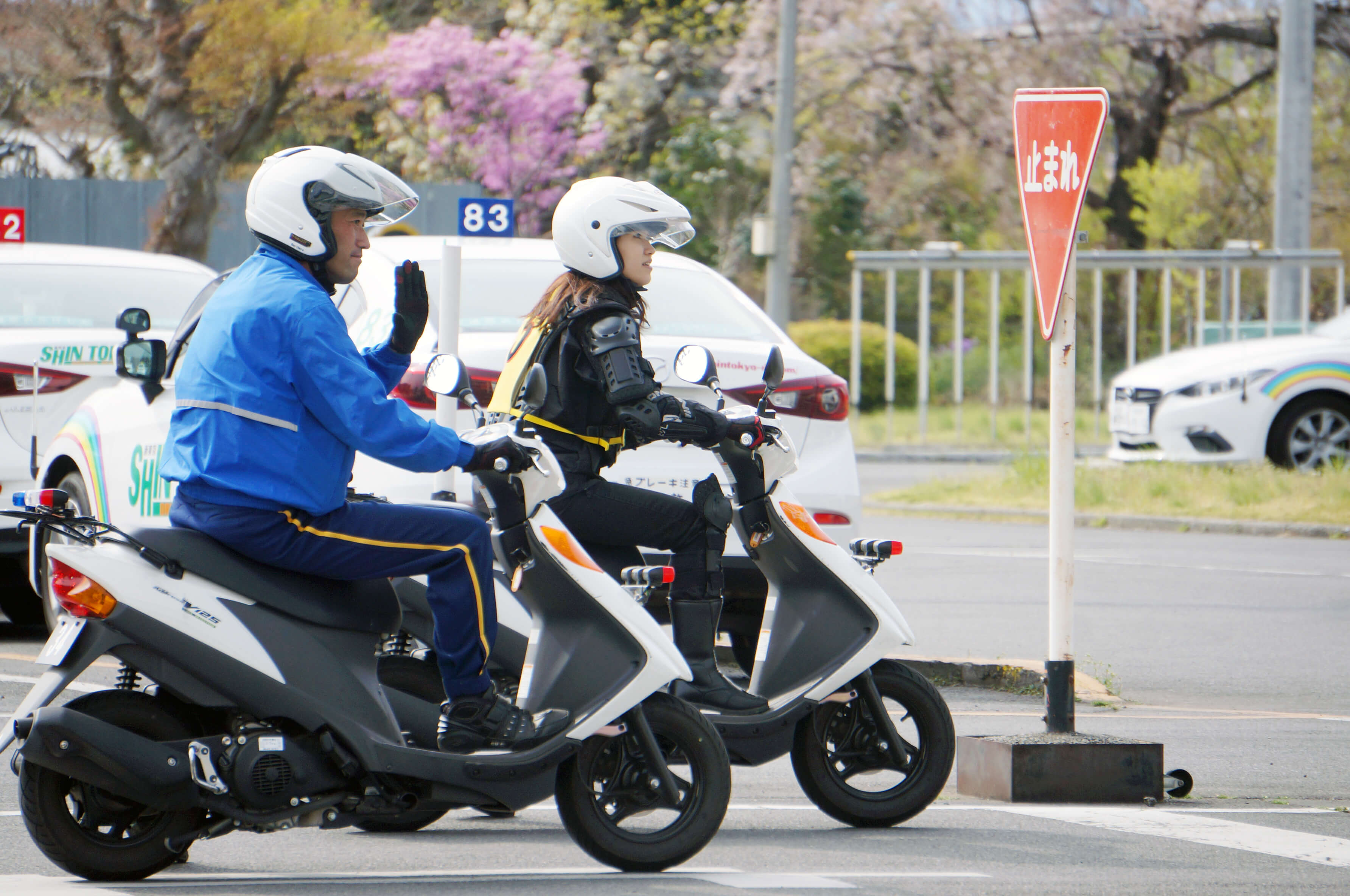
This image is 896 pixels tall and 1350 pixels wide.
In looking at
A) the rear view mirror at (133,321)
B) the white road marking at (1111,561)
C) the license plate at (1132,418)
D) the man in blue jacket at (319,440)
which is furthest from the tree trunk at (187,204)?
the man in blue jacket at (319,440)

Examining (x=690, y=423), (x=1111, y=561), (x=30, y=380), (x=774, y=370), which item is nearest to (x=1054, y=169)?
(x=774, y=370)

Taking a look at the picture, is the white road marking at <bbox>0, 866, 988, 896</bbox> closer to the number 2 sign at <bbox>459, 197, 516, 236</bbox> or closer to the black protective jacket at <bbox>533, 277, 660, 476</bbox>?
the black protective jacket at <bbox>533, 277, 660, 476</bbox>

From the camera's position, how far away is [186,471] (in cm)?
474

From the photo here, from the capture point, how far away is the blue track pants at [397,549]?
15.5 feet

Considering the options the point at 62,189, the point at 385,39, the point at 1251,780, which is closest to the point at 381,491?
the point at 1251,780

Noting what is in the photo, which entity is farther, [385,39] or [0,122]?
[385,39]

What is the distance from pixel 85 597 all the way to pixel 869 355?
2569 centimetres

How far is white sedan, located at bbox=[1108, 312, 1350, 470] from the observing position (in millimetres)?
16219

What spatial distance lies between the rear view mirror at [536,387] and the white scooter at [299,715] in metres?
0.01

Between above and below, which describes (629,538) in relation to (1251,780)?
above

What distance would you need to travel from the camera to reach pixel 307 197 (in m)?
4.83

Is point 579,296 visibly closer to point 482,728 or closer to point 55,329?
point 482,728

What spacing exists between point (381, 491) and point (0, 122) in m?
20.0

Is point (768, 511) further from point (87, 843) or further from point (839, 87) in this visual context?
point (839, 87)
